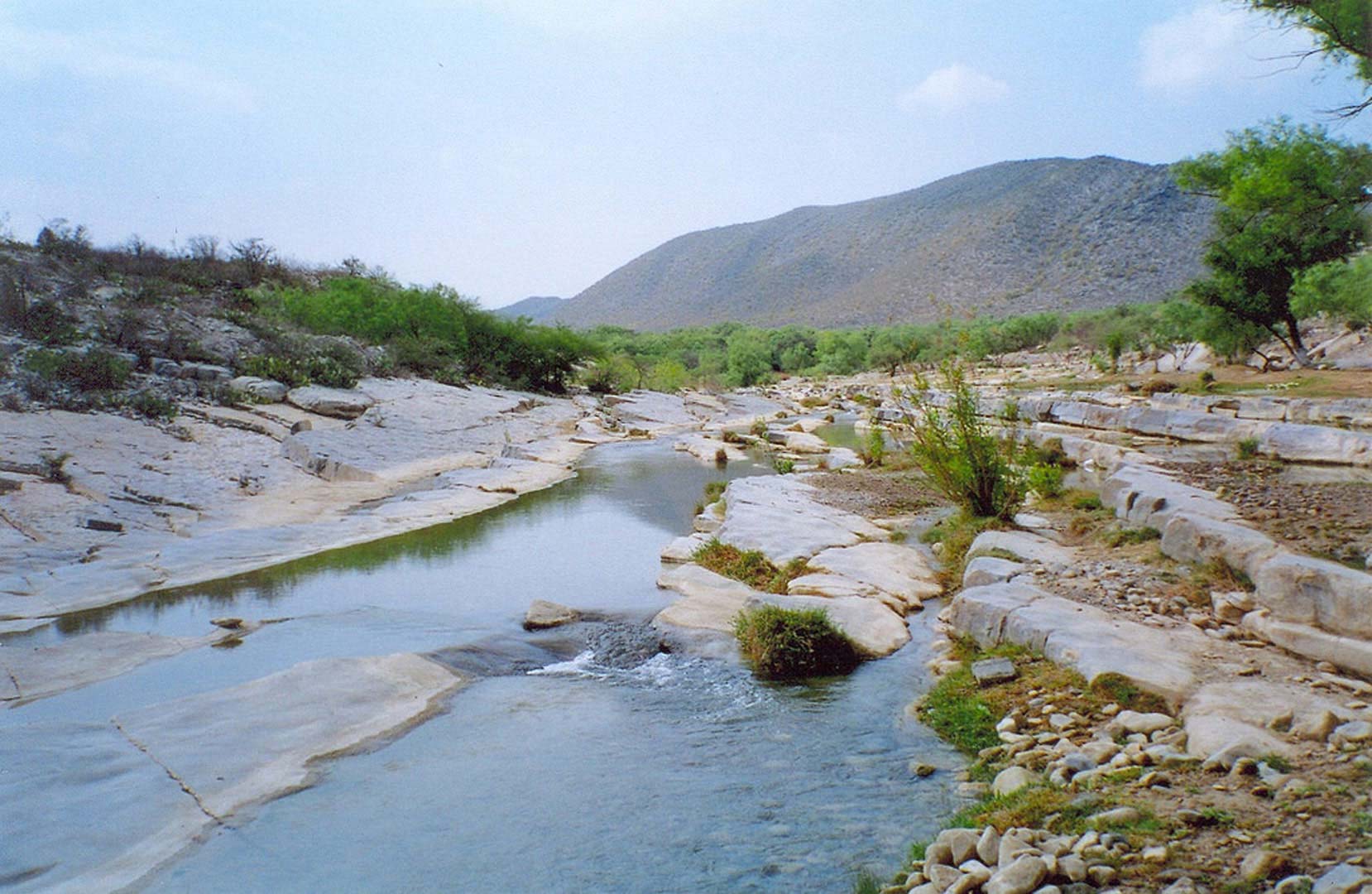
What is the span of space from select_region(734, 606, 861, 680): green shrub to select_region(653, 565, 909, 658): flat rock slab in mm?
223

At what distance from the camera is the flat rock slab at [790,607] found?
7.04 meters

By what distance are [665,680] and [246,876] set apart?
10.3 feet

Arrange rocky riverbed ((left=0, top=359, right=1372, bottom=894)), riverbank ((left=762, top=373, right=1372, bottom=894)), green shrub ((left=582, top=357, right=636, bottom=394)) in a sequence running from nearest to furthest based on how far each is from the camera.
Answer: riverbank ((left=762, top=373, right=1372, bottom=894)) → rocky riverbed ((left=0, top=359, right=1372, bottom=894)) → green shrub ((left=582, top=357, right=636, bottom=394))

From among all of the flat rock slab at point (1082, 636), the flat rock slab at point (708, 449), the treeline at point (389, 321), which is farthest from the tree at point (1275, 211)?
the flat rock slab at point (708, 449)

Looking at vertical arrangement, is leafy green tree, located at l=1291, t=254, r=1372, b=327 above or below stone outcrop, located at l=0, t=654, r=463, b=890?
above

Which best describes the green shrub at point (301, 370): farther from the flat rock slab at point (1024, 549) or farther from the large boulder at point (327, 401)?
the flat rock slab at point (1024, 549)

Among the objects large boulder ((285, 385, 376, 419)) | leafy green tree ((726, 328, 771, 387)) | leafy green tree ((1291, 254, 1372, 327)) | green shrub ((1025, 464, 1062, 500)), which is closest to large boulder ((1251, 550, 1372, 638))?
green shrub ((1025, 464, 1062, 500))

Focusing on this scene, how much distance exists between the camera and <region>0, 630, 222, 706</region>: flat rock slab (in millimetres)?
6125

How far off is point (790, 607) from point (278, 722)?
384 cm

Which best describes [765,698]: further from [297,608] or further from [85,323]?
[85,323]

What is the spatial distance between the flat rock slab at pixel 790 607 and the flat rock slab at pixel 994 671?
116 cm

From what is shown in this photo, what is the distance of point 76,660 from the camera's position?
659 centimetres

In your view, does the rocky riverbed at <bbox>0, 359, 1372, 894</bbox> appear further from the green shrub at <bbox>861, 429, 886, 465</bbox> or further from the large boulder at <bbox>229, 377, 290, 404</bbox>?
the large boulder at <bbox>229, 377, 290, 404</bbox>

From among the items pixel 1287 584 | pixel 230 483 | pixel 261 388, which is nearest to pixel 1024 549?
pixel 1287 584
